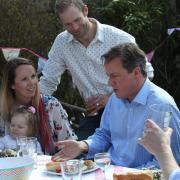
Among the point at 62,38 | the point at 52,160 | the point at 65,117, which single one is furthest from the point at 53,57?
the point at 52,160

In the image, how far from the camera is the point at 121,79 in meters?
3.17

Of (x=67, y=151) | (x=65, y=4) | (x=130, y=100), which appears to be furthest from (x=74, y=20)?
(x=67, y=151)

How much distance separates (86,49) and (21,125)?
0.94m

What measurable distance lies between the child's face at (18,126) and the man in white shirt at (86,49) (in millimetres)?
663

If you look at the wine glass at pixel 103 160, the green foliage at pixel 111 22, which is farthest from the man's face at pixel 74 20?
the green foliage at pixel 111 22

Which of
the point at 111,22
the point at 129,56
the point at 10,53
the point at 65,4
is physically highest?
the point at 65,4

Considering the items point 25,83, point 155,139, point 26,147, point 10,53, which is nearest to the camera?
point 155,139

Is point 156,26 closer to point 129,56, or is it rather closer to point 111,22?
point 111,22

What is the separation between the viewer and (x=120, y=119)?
334 centimetres

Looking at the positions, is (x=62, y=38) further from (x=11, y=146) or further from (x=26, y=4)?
(x=26, y=4)

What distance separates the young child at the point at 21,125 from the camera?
3734 millimetres

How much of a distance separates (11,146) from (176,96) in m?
4.04

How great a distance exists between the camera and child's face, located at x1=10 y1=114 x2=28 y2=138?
3754 mm

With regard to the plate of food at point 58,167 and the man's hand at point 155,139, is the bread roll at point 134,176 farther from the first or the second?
the plate of food at point 58,167
